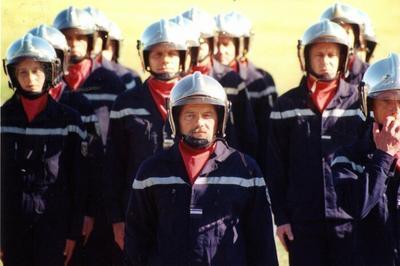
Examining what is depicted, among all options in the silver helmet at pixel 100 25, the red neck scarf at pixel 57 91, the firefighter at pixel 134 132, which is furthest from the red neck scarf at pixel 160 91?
the silver helmet at pixel 100 25

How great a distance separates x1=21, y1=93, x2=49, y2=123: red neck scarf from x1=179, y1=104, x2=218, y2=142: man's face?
1585 millimetres

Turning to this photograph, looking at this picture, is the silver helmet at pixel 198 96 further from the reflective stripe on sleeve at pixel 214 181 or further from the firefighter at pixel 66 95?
the firefighter at pixel 66 95

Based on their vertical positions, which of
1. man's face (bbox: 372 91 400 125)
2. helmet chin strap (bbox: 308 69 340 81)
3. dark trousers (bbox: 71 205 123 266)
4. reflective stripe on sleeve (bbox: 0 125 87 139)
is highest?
helmet chin strap (bbox: 308 69 340 81)

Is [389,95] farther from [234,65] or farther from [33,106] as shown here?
→ [234,65]

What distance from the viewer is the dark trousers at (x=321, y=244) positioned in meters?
6.96

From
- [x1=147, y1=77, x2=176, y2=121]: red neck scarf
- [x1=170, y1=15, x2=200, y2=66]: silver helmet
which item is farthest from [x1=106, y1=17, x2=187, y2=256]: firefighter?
[x1=170, y1=15, x2=200, y2=66]: silver helmet

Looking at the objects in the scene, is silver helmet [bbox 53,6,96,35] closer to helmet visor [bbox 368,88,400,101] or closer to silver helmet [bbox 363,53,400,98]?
silver helmet [bbox 363,53,400,98]

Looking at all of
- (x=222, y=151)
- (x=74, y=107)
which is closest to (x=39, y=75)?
(x=74, y=107)

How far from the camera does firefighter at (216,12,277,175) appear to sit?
935 cm

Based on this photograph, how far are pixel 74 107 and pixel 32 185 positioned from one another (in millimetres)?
1110

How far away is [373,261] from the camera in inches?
215

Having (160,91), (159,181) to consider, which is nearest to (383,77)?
(159,181)

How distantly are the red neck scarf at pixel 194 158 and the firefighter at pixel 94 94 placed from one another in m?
1.86

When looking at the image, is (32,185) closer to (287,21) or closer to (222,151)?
(222,151)
